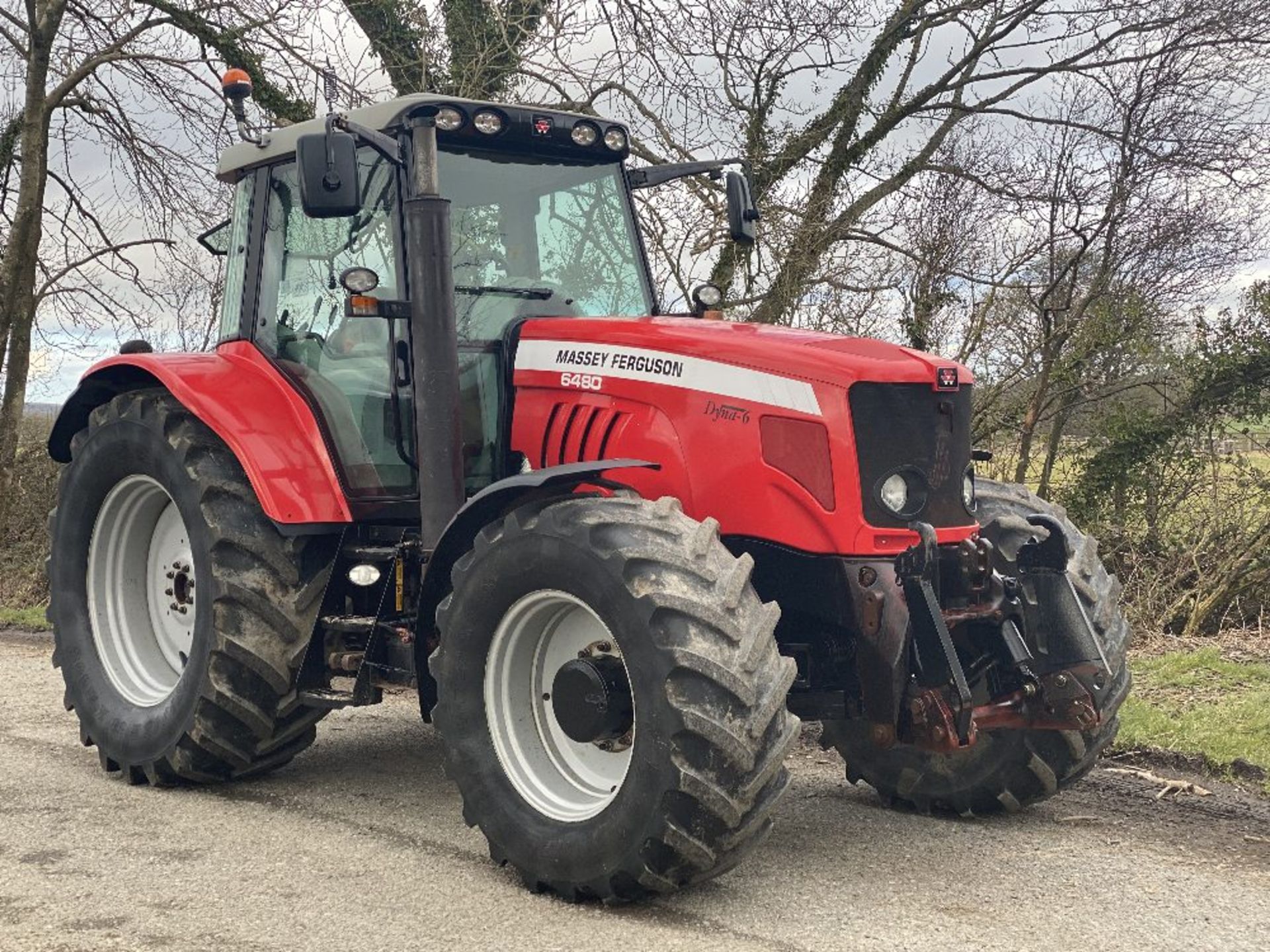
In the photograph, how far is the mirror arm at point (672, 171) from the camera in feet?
19.6

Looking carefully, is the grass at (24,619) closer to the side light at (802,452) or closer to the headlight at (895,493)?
the side light at (802,452)

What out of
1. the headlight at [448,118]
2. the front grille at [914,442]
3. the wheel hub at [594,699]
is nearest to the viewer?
the wheel hub at [594,699]

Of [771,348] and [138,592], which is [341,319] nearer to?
[138,592]

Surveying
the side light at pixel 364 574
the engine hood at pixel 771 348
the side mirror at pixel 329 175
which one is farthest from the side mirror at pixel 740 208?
the side light at pixel 364 574

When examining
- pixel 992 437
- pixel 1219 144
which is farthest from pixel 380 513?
pixel 1219 144

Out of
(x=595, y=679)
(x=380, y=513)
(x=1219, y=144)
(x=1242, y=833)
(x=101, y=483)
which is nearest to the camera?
(x=595, y=679)

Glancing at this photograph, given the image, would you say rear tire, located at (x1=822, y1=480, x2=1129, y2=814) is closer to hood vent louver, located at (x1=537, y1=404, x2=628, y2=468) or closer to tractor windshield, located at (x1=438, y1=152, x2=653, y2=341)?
hood vent louver, located at (x1=537, y1=404, x2=628, y2=468)

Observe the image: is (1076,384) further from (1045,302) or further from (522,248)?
(522,248)

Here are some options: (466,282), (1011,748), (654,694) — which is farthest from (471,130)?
(1011,748)

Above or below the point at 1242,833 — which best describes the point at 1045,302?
above

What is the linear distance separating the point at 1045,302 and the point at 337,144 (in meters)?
6.91

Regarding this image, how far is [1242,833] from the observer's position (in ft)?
17.2

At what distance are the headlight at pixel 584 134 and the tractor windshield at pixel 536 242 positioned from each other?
6.4 inches

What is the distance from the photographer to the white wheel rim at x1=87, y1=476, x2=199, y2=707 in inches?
250
